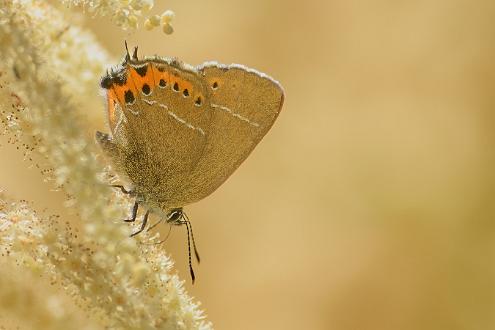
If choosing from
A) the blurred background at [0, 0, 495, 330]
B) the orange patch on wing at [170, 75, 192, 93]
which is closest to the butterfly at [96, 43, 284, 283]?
the orange patch on wing at [170, 75, 192, 93]

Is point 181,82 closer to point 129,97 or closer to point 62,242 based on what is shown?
point 129,97

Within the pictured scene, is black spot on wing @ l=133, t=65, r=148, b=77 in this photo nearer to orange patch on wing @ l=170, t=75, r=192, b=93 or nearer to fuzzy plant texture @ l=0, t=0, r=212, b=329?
orange patch on wing @ l=170, t=75, r=192, b=93

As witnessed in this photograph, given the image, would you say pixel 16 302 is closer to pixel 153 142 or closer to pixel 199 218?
pixel 153 142

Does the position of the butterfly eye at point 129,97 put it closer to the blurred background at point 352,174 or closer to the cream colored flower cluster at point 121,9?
the cream colored flower cluster at point 121,9

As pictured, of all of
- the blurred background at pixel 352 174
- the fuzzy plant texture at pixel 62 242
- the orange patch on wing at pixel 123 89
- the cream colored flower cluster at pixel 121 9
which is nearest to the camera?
the fuzzy plant texture at pixel 62 242

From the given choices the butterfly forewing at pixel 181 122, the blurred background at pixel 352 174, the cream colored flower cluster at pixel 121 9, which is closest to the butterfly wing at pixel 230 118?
the butterfly forewing at pixel 181 122

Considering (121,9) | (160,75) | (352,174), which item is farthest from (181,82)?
(352,174)
